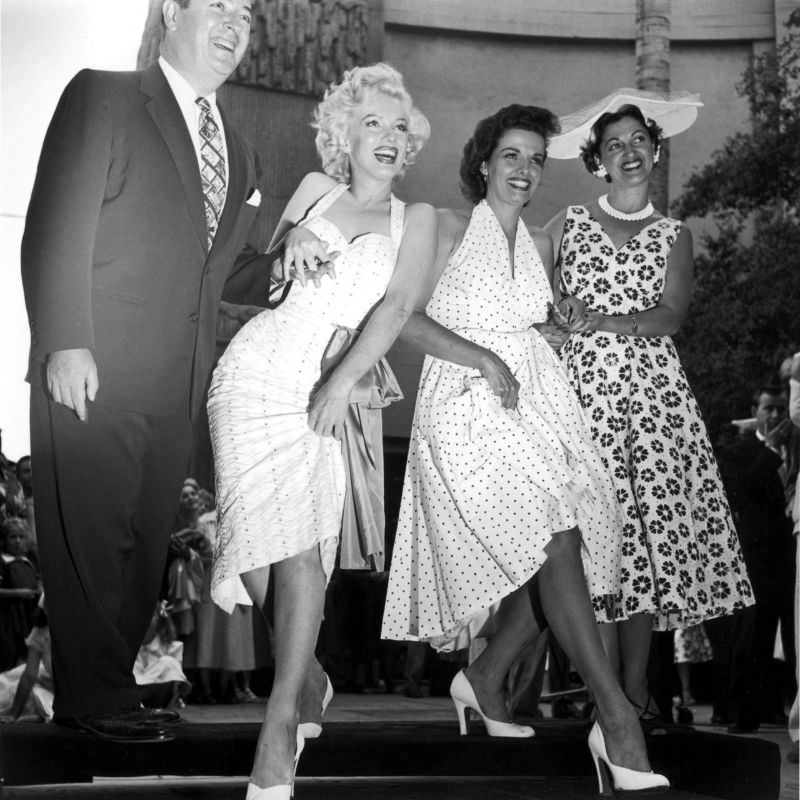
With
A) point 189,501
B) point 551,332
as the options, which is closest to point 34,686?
point 189,501

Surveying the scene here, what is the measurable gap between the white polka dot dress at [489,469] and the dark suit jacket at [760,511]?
2.91m

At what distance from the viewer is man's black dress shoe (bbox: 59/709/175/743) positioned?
3217 mm

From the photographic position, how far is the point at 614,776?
3.39 meters

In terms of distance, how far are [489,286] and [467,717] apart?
3.77ft

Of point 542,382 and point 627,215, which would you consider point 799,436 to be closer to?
point 627,215

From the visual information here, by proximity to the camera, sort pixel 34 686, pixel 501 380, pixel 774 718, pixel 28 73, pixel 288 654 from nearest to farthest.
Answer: pixel 288 654 < pixel 501 380 < pixel 28 73 < pixel 34 686 < pixel 774 718

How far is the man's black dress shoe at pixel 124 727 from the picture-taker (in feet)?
10.6

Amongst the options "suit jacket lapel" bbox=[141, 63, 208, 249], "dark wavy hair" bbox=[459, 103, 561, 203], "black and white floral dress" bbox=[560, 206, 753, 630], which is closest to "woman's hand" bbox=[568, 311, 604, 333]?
"black and white floral dress" bbox=[560, 206, 753, 630]

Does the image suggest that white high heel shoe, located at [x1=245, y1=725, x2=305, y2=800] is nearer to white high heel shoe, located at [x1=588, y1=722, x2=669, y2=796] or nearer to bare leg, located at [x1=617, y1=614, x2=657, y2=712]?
white high heel shoe, located at [x1=588, y1=722, x2=669, y2=796]

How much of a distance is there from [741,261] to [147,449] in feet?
38.7

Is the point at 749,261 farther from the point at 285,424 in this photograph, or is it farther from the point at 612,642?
the point at 285,424

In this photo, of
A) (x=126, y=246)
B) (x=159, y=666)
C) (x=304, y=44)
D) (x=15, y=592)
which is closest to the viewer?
(x=126, y=246)

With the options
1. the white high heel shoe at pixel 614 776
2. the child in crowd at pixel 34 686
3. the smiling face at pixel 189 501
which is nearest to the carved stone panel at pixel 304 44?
the smiling face at pixel 189 501

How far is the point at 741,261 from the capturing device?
A: 1447 cm
